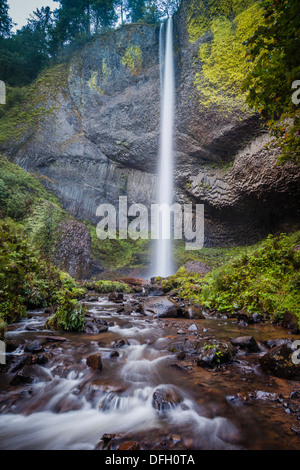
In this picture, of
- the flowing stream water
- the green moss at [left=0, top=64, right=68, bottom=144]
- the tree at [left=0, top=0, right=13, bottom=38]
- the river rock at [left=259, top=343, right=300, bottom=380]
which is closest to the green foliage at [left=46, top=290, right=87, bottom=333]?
the flowing stream water

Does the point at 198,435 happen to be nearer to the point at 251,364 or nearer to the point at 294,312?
the point at 251,364

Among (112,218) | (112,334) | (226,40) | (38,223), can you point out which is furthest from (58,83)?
(112,334)

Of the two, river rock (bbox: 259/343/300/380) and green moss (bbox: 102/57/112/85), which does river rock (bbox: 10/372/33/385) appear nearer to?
river rock (bbox: 259/343/300/380)

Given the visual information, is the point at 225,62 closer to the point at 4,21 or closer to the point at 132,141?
the point at 132,141

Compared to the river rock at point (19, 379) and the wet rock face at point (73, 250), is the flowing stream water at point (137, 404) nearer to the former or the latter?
the river rock at point (19, 379)

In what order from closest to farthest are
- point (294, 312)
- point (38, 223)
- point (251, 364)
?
point (251, 364) < point (294, 312) < point (38, 223)

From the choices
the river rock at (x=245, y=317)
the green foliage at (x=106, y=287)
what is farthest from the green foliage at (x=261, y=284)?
the green foliage at (x=106, y=287)

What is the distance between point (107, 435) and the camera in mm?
1675

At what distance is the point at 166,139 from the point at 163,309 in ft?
52.7

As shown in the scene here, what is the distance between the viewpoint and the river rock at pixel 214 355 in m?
2.67

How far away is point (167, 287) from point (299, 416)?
7.13 m

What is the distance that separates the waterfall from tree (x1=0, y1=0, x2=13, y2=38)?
14981 mm
